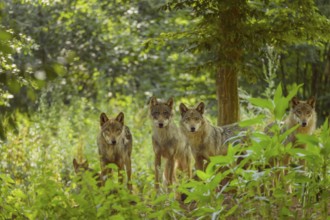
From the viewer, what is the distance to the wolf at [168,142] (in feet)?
32.1

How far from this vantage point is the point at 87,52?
23969mm

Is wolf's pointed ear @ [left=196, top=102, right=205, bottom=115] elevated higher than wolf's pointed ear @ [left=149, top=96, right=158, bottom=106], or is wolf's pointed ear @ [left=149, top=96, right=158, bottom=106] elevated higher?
wolf's pointed ear @ [left=149, top=96, right=158, bottom=106]

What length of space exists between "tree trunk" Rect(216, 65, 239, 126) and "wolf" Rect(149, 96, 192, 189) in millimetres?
1025

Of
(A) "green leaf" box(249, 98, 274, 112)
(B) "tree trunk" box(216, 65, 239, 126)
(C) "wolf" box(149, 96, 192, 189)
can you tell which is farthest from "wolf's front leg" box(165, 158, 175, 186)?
(A) "green leaf" box(249, 98, 274, 112)

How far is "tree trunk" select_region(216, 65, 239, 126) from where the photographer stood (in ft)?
35.5

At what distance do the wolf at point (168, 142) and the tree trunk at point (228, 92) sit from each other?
1.03 meters

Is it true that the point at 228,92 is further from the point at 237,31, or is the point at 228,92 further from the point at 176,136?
the point at 176,136

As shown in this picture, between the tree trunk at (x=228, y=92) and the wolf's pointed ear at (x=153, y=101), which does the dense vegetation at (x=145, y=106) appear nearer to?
the tree trunk at (x=228, y=92)

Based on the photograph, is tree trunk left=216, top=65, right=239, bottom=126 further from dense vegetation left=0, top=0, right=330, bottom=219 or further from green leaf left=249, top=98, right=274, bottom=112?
green leaf left=249, top=98, right=274, bottom=112

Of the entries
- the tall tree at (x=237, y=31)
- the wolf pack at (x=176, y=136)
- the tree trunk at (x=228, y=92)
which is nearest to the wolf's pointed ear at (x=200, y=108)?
the wolf pack at (x=176, y=136)

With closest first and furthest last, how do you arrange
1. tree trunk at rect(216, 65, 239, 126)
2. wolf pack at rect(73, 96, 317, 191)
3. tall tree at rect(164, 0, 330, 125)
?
wolf pack at rect(73, 96, 317, 191) → tall tree at rect(164, 0, 330, 125) → tree trunk at rect(216, 65, 239, 126)

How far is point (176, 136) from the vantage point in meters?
10.0

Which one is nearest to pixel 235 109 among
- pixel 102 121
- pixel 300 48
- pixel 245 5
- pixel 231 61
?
pixel 231 61

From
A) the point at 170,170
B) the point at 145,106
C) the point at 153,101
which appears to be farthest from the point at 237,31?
the point at 145,106
